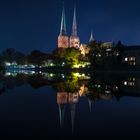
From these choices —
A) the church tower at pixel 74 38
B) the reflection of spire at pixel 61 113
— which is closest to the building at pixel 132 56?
the church tower at pixel 74 38

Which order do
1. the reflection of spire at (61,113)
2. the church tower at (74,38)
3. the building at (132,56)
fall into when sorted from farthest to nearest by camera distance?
the church tower at (74,38)
the building at (132,56)
the reflection of spire at (61,113)

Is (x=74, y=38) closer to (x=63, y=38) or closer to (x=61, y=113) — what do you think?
(x=63, y=38)

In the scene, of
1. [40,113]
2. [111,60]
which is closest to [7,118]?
[40,113]

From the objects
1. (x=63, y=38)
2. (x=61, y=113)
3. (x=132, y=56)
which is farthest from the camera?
(x=63, y=38)

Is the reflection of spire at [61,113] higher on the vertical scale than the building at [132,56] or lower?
lower

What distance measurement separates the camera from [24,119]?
10.8 m

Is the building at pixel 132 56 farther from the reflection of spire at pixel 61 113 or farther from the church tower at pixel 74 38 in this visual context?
the reflection of spire at pixel 61 113

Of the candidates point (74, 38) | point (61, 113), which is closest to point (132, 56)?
point (74, 38)

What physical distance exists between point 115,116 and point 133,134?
9.80 ft

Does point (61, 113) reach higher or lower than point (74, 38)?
lower

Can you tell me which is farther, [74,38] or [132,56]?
[74,38]

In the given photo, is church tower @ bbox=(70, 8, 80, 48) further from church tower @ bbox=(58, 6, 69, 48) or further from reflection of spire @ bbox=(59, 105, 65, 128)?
reflection of spire @ bbox=(59, 105, 65, 128)

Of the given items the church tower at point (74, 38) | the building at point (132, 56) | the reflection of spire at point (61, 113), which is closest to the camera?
the reflection of spire at point (61, 113)

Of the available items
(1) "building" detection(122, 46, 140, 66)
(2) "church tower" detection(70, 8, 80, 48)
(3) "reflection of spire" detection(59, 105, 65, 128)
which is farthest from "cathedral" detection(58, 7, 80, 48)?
(3) "reflection of spire" detection(59, 105, 65, 128)
